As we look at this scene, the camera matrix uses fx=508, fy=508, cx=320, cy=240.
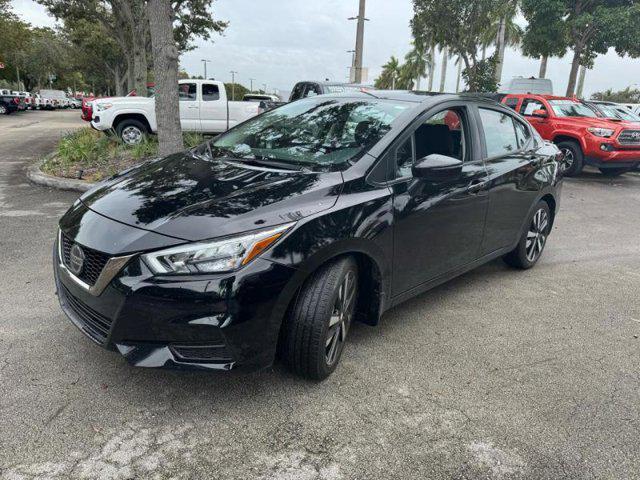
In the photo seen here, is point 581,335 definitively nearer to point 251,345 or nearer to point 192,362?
point 251,345

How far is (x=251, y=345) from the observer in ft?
7.99

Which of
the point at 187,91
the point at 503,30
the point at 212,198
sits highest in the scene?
the point at 503,30

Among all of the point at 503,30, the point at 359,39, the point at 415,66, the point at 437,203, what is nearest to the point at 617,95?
the point at 415,66

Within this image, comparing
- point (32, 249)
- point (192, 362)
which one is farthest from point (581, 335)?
point (32, 249)

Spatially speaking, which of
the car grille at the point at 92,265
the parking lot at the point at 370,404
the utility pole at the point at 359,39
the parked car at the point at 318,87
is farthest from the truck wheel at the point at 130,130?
the car grille at the point at 92,265

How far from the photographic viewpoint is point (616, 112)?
1239 cm

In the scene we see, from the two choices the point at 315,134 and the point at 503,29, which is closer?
the point at 315,134

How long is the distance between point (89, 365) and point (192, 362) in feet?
3.00

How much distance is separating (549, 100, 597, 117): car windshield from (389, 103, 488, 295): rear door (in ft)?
29.8

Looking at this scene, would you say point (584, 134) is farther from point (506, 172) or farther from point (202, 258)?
point (202, 258)

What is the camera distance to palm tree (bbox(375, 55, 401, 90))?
7262 centimetres

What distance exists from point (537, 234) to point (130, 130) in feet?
31.3

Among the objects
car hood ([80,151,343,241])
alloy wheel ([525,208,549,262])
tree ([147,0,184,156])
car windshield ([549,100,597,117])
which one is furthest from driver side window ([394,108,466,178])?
car windshield ([549,100,597,117])

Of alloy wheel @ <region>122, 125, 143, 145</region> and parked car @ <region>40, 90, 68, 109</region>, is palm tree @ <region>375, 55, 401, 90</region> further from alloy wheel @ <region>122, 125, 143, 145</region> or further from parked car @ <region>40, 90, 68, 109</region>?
alloy wheel @ <region>122, 125, 143, 145</region>
